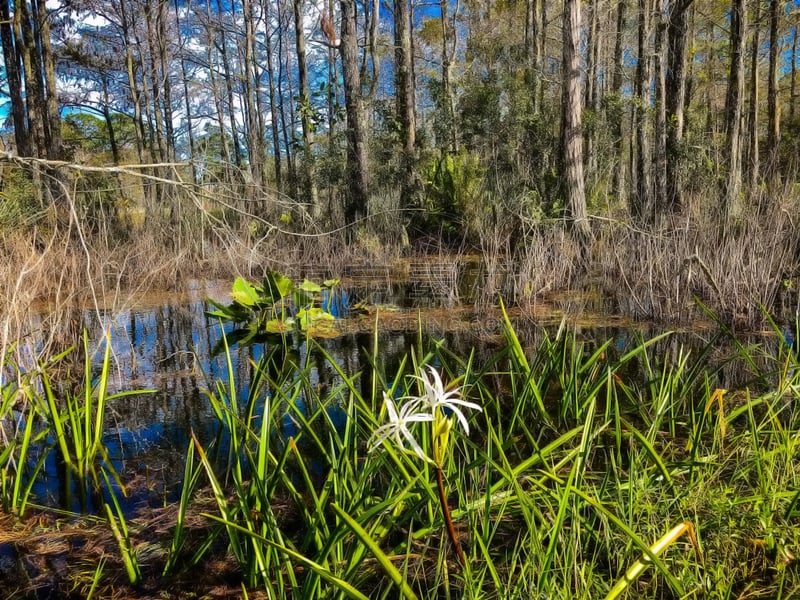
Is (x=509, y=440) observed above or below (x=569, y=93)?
below

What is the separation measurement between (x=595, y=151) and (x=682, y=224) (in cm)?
825

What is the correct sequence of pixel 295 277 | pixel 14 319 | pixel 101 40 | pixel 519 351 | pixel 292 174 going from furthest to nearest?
pixel 101 40
pixel 292 174
pixel 295 277
pixel 14 319
pixel 519 351

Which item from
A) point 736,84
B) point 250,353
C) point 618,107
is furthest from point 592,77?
point 250,353

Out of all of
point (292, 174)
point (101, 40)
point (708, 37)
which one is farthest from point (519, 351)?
point (708, 37)

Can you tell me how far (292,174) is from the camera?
57.5ft

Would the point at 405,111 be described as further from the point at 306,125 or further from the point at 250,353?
the point at 250,353

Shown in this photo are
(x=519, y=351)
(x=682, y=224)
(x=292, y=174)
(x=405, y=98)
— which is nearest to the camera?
(x=519, y=351)

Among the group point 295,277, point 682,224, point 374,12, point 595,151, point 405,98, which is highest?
point 374,12

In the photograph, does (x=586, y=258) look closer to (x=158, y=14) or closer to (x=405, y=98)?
(x=405, y=98)

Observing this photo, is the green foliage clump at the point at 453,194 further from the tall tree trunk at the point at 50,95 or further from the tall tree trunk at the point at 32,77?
the tall tree trunk at the point at 32,77

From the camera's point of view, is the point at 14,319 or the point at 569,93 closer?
the point at 14,319

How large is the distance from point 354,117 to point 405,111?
140cm

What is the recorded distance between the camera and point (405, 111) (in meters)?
11.8

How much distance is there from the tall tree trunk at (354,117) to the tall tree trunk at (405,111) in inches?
40.9
